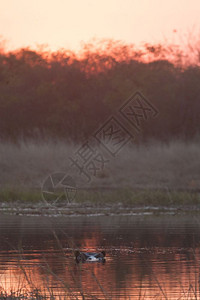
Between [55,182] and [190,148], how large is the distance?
7.18m

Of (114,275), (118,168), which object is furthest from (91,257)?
(118,168)

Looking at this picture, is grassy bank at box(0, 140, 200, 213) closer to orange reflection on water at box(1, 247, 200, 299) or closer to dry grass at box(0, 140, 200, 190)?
dry grass at box(0, 140, 200, 190)

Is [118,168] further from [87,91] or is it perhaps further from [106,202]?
[87,91]

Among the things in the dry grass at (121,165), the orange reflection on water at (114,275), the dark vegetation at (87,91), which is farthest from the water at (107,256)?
the dark vegetation at (87,91)

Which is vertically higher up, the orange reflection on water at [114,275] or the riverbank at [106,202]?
the orange reflection on water at [114,275]

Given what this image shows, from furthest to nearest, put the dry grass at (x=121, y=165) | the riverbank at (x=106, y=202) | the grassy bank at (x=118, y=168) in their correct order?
the dry grass at (x=121, y=165) → the grassy bank at (x=118, y=168) → the riverbank at (x=106, y=202)

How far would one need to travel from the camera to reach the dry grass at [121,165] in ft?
109

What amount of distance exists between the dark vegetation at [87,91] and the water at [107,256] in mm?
21258

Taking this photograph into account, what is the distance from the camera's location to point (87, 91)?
156 ft

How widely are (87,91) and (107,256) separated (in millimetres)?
33381

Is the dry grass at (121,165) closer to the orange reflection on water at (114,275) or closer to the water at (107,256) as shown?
the water at (107,256)

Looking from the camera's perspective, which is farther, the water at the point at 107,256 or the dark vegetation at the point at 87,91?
the dark vegetation at the point at 87,91

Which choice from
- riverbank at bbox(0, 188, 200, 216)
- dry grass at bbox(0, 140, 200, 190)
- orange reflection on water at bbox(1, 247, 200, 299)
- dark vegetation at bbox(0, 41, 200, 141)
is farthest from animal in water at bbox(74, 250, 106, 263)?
dark vegetation at bbox(0, 41, 200, 141)

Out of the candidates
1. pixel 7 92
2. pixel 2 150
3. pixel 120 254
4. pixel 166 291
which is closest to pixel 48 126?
pixel 7 92
